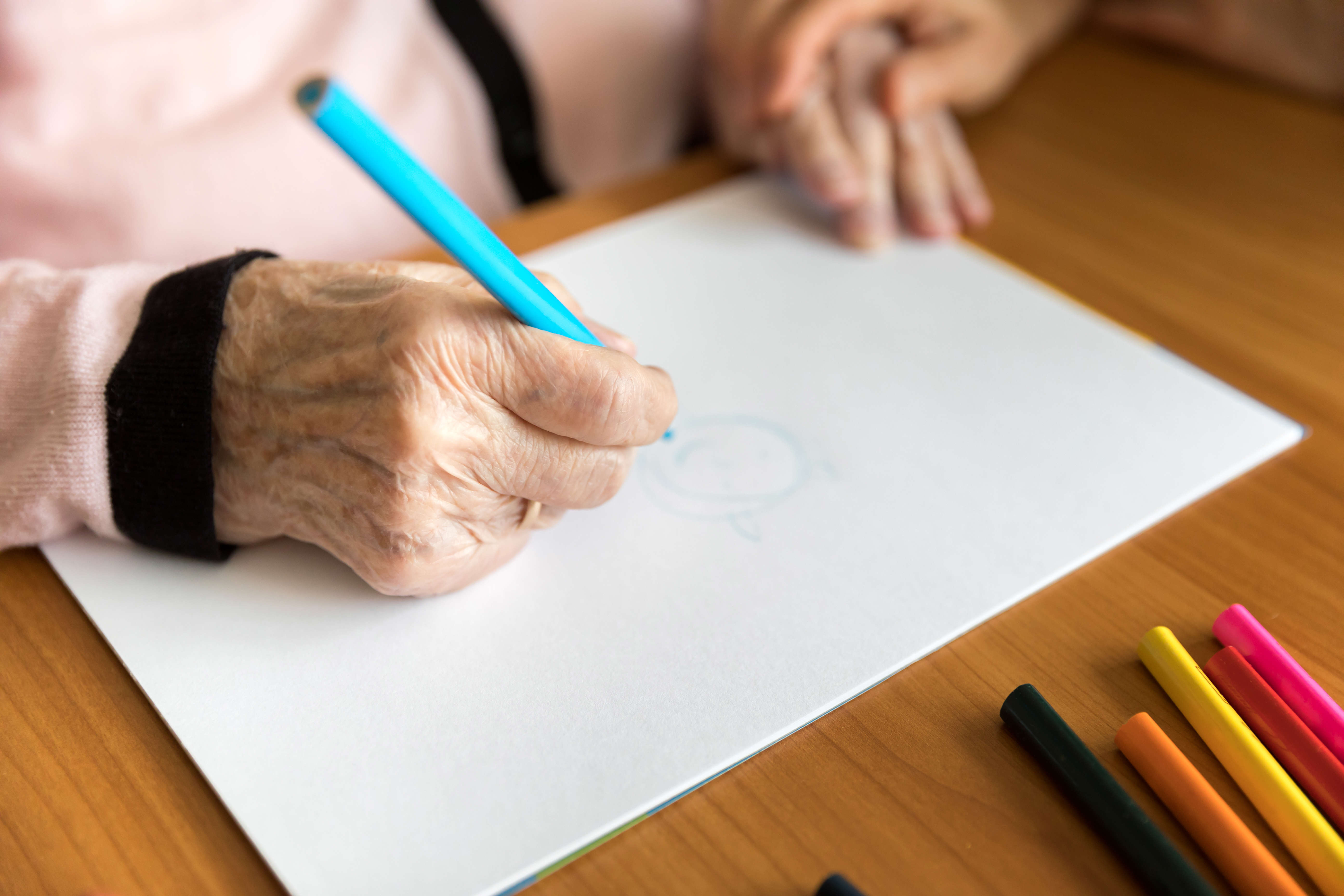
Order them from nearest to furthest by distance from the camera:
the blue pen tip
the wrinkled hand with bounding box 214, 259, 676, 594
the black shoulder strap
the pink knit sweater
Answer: the blue pen tip, the wrinkled hand with bounding box 214, 259, 676, 594, the pink knit sweater, the black shoulder strap

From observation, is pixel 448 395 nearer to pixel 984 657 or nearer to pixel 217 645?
pixel 217 645

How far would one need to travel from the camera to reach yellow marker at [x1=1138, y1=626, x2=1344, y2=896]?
1.05ft

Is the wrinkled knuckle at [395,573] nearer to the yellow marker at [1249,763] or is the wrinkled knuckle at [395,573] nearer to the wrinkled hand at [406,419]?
the wrinkled hand at [406,419]

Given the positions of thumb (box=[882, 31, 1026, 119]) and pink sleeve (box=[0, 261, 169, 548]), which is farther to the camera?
thumb (box=[882, 31, 1026, 119])

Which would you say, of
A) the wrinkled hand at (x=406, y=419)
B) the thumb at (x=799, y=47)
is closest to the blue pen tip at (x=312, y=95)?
the wrinkled hand at (x=406, y=419)

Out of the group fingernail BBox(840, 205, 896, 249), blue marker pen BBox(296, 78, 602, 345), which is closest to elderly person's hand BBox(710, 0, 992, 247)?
fingernail BBox(840, 205, 896, 249)

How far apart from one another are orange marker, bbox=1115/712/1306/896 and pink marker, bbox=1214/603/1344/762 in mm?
47

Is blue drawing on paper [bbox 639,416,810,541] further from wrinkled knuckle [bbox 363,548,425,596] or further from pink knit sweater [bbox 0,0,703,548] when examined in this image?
pink knit sweater [bbox 0,0,703,548]

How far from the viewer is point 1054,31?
2.76ft

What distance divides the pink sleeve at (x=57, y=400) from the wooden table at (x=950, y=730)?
3 cm

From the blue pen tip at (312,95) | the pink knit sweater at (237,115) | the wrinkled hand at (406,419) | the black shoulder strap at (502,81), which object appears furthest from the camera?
the black shoulder strap at (502,81)

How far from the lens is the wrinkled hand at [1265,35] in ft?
2.49

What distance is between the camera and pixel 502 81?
0.71 metres

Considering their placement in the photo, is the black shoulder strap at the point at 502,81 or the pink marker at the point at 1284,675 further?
the black shoulder strap at the point at 502,81
